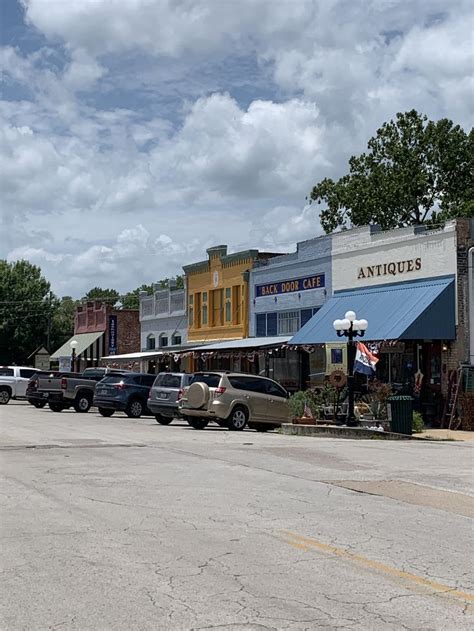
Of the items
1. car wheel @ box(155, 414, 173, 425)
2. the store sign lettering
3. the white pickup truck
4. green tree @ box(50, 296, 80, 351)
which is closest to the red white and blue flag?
the store sign lettering

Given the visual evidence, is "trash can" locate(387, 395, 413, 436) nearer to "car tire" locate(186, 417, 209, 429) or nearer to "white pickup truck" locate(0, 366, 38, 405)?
"car tire" locate(186, 417, 209, 429)

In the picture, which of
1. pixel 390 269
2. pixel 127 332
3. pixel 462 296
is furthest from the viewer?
pixel 127 332

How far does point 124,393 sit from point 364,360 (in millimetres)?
9515

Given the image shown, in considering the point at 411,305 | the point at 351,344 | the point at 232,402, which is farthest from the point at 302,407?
the point at 411,305

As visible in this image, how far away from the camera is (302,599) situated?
702 centimetres

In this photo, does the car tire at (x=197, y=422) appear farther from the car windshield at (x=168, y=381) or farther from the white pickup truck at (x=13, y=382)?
the white pickup truck at (x=13, y=382)

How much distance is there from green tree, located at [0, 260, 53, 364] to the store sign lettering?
2077 inches

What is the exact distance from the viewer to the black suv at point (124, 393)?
3256cm

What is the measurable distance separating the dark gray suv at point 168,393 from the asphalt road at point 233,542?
1009 centimetres

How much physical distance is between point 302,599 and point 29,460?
10183mm

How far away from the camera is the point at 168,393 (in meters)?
28.0

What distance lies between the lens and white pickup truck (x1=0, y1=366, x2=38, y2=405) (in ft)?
145

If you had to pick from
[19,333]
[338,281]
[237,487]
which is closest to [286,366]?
[338,281]

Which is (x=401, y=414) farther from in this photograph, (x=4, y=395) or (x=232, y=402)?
(x=4, y=395)
